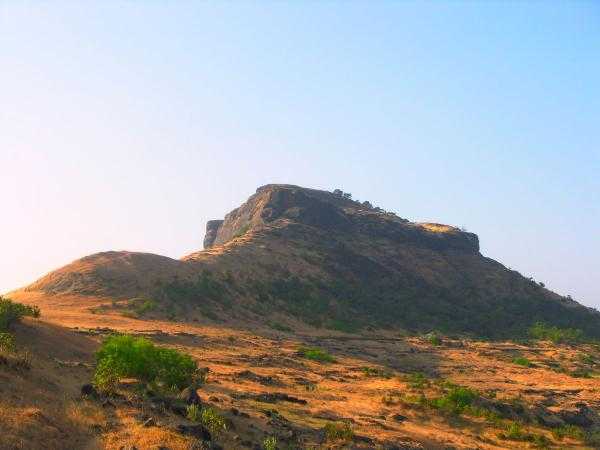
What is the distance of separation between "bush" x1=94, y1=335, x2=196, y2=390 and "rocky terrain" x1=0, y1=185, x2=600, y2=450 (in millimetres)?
571

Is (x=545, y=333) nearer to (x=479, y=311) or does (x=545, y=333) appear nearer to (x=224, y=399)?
(x=479, y=311)

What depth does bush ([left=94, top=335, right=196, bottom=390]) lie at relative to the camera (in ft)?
53.0

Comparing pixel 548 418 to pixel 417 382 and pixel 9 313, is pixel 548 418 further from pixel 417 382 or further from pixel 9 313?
pixel 9 313

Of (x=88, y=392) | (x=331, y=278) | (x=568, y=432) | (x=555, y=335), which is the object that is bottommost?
(x=568, y=432)

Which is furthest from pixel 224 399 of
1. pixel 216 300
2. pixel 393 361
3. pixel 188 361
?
pixel 216 300

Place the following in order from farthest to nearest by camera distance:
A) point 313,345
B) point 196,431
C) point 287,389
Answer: point 313,345 < point 287,389 < point 196,431

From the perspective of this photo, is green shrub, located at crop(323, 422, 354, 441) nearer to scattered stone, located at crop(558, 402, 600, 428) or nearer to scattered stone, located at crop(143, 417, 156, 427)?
scattered stone, located at crop(143, 417, 156, 427)

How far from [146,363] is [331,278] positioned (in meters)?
55.1

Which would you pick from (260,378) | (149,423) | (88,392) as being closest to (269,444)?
(149,423)

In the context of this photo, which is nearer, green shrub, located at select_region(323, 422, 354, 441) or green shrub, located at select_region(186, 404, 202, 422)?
green shrub, located at select_region(186, 404, 202, 422)

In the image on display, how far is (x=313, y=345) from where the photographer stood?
1636 inches

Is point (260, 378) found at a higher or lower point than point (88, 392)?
lower

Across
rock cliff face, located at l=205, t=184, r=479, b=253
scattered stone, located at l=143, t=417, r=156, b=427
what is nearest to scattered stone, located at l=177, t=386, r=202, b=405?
scattered stone, located at l=143, t=417, r=156, b=427

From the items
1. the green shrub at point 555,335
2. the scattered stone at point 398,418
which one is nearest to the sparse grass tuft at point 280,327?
the scattered stone at point 398,418
